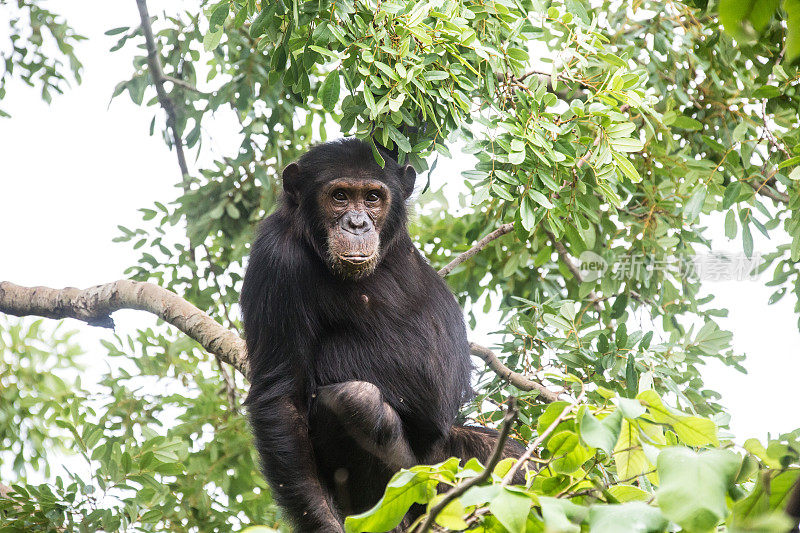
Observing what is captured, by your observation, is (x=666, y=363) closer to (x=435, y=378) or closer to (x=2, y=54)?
(x=435, y=378)

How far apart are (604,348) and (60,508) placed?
11.0 feet

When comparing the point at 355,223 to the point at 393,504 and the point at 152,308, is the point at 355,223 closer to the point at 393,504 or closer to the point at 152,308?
the point at 152,308

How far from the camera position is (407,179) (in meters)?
4.93

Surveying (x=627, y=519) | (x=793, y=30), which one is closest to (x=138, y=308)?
(x=627, y=519)

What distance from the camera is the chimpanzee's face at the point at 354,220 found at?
14.3 ft

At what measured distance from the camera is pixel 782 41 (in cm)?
477

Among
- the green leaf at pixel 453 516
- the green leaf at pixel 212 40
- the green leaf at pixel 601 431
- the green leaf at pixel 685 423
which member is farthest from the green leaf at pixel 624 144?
the green leaf at pixel 453 516

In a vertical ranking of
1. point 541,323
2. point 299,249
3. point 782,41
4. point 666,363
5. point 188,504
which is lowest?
point 188,504

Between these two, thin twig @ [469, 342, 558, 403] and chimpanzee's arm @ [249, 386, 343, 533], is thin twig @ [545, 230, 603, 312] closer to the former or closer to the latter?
thin twig @ [469, 342, 558, 403]

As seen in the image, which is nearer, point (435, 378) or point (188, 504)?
point (435, 378)

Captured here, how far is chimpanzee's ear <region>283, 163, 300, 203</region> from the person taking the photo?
4719mm

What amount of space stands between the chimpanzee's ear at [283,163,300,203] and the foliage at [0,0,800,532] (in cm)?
43

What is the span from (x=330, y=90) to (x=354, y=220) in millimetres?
744

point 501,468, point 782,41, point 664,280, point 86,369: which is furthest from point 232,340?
point 782,41
